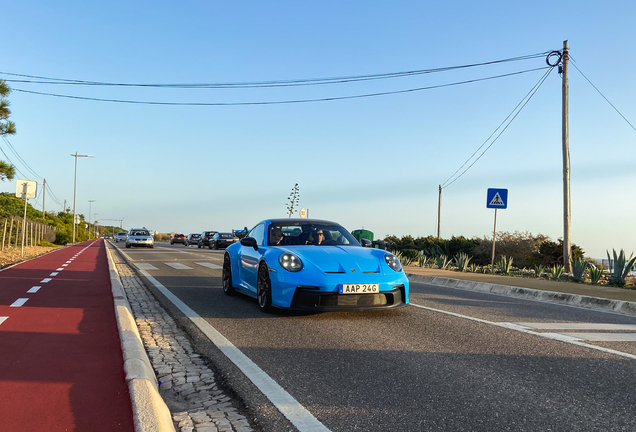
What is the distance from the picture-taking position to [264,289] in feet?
24.6

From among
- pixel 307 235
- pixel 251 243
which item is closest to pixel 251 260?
pixel 251 243

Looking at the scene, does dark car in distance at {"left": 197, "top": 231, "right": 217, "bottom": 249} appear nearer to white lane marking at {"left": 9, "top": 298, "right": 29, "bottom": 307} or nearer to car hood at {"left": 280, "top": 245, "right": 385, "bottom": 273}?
white lane marking at {"left": 9, "top": 298, "right": 29, "bottom": 307}

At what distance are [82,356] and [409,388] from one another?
3.02m

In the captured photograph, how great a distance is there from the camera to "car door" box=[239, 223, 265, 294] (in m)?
8.05

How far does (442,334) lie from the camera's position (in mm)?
5969

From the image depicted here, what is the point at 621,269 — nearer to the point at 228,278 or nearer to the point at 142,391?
the point at 228,278

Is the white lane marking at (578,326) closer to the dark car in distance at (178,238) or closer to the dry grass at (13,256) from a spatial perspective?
the dry grass at (13,256)

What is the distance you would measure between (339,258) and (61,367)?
3605mm

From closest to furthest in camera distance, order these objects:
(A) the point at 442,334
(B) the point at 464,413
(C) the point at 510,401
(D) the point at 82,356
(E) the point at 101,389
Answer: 1. (B) the point at 464,413
2. (C) the point at 510,401
3. (E) the point at 101,389
4. (D) the point at 82,356
5. (A) the point at 442,334

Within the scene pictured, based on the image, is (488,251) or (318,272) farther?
(488,251)

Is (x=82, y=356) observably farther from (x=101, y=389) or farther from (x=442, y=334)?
(x=442, y=334)

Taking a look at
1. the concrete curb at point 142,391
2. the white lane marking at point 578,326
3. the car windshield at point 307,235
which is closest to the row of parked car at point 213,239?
the car windshield at point 307,235

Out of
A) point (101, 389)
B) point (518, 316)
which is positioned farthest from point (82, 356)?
point (518, 316)

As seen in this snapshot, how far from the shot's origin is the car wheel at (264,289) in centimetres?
728
